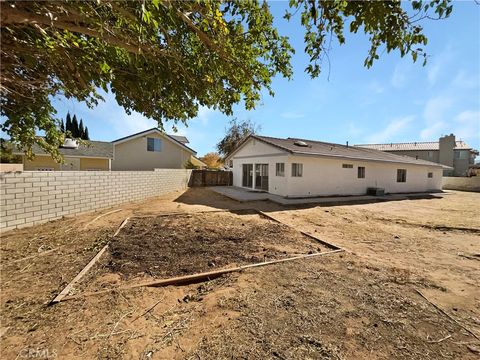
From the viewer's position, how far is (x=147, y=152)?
2208 centimetres

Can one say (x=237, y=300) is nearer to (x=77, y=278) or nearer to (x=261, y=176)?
(x=77, y=278)

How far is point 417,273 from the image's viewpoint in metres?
4.11

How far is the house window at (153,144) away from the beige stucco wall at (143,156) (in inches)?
11.6

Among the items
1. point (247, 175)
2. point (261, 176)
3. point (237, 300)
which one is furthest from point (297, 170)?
point (237, 300)

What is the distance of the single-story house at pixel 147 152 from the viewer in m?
21.1

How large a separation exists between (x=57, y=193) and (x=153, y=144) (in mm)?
16234

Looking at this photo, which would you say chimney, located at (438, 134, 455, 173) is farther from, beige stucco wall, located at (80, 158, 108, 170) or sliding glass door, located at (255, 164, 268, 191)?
beige stucco wall, located at (80, 158, 108, 170)

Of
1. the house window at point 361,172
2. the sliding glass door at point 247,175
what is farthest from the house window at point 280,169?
the house window at point 361,172

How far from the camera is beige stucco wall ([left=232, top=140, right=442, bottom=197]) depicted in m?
13.7

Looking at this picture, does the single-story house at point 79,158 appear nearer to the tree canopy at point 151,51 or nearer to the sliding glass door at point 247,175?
the sliding glass door at point 247,175

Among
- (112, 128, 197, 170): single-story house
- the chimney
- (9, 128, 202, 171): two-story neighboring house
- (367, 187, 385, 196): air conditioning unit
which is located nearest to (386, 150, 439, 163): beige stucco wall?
the chimney

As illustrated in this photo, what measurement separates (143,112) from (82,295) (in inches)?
178

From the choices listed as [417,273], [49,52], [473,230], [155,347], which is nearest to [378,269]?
[417,273]

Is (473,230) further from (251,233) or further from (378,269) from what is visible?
(251,233)
